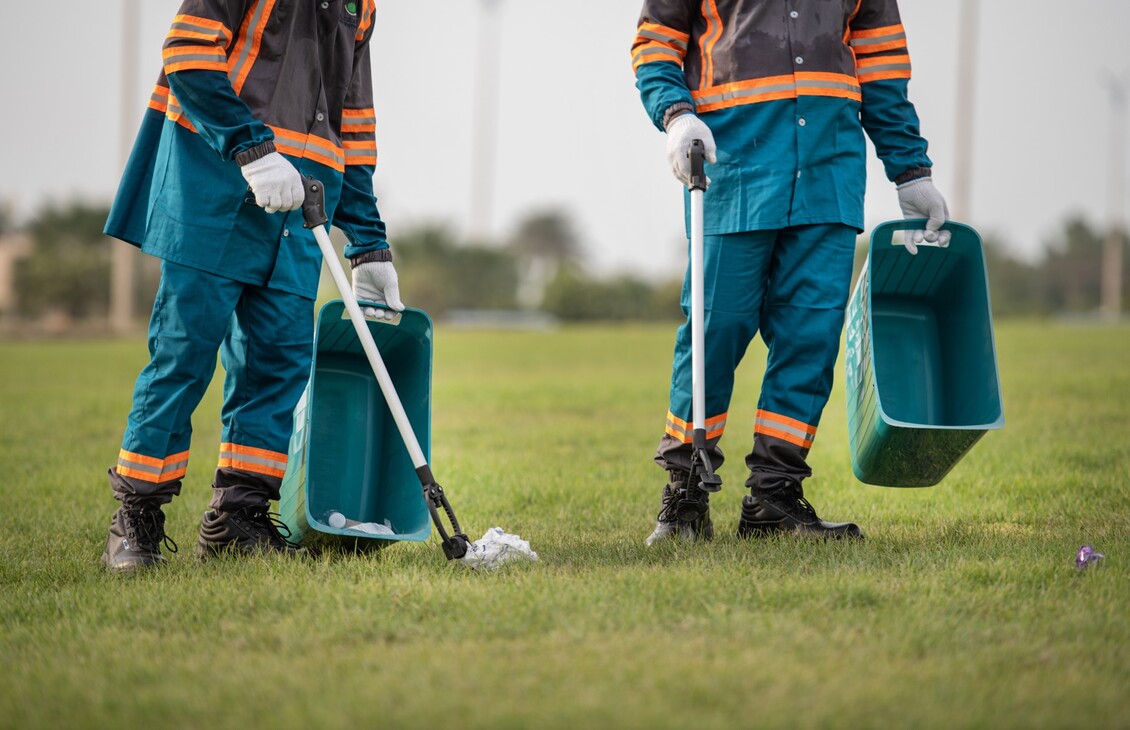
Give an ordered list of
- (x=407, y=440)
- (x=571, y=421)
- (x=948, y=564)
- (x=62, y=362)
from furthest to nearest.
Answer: (x=62, y=362) < (x=571, y=421) < (x=407, y=440) < (x=948, y=564)

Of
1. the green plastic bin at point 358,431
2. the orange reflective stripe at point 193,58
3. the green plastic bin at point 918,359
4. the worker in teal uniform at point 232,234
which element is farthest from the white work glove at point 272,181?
the green plastic bin at point 918,359

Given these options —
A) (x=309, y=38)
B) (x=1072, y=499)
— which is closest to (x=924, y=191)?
(x=1072, y=499)

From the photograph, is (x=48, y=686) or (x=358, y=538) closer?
(x=48, y=686)

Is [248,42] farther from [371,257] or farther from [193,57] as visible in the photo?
[371,257]

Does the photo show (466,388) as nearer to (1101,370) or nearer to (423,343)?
(1101,370)

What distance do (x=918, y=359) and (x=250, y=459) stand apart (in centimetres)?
252

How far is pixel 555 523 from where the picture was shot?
13.2 feet

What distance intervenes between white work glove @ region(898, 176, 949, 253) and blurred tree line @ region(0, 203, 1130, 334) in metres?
26.1

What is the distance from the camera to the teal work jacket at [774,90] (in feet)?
11.9

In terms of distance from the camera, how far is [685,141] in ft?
11.6

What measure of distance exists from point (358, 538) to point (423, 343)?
747mm

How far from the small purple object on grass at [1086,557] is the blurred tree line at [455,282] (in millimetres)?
26994

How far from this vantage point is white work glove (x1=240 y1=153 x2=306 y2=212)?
3.20 meters

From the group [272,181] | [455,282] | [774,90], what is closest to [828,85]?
[774,90]
